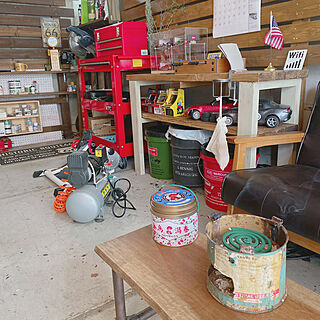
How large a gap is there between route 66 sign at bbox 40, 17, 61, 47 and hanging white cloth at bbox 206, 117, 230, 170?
3.80 metres

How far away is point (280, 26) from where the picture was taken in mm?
2432

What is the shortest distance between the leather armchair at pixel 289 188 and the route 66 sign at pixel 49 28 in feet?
13.5

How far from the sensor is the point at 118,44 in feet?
11.2

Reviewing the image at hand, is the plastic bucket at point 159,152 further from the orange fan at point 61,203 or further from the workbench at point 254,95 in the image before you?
the orange fan at point 61,203

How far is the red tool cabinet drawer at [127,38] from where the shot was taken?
332cm

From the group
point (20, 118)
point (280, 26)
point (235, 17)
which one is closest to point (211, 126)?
point (280, 26)

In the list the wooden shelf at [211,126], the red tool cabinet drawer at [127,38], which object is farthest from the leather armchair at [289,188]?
the red tool cabinet drawer at [127,38]

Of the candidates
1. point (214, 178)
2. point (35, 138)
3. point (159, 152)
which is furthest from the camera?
point (35, 138)

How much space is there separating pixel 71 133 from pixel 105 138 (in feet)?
5.32

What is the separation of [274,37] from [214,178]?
1.10 metres

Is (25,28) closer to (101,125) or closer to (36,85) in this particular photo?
(36,85)

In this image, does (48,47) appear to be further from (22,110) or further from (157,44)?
(157,44)

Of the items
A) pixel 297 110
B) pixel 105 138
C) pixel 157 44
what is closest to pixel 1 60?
pixel 105 138

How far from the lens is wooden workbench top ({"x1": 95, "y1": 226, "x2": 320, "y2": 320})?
817mm
